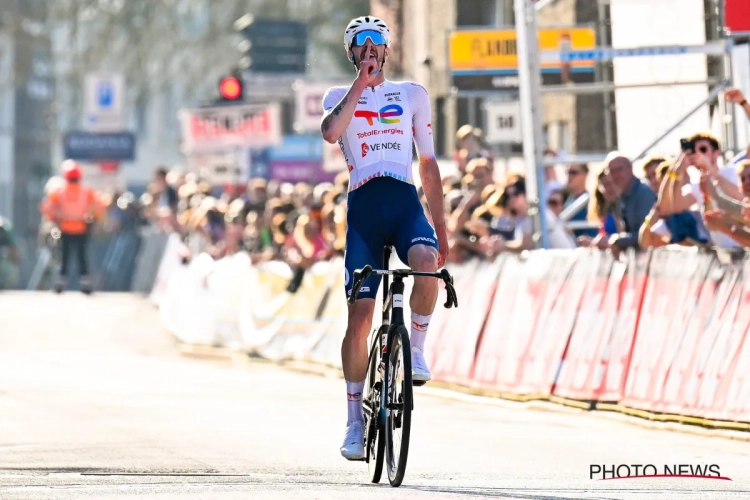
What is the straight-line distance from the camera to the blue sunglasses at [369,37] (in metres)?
9.81

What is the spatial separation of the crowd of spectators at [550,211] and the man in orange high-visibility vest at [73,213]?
279 inches

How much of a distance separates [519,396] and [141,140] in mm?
75423

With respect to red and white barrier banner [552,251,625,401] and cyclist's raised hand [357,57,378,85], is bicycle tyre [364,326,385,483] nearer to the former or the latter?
cyclist's raised hand [357,57,378,85]

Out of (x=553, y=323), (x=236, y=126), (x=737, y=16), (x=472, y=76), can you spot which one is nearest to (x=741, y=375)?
(x=553, y=323)

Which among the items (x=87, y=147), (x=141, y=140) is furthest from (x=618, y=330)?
(x=141, y=140)

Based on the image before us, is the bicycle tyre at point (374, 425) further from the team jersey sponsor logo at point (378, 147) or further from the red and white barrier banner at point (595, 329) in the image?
the red and white barrier banner at point (595, 329)

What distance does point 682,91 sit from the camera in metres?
19.8

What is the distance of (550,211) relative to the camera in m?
17.7

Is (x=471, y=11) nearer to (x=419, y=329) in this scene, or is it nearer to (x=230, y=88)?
(x=230, y=88)

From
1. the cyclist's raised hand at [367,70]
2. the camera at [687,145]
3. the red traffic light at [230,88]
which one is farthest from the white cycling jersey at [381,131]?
the red traffic light at [230,88]

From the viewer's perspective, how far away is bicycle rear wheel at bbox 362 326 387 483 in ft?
32.6

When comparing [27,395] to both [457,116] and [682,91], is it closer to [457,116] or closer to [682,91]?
[682,91]

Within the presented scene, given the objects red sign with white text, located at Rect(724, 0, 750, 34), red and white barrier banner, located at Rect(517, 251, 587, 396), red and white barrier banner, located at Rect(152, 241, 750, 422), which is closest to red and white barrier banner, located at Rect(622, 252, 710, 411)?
red and white barrier banner, located at Rect(152, 241, 750, 422)

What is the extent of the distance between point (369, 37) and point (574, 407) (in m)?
5.50
